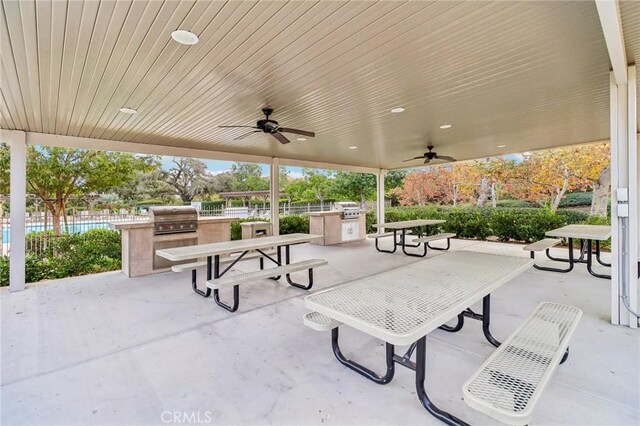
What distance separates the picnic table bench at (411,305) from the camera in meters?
1.54

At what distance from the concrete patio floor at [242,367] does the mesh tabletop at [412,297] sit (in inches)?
25.2

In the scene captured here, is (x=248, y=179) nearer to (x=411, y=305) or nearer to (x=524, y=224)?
(x=524, y=224)

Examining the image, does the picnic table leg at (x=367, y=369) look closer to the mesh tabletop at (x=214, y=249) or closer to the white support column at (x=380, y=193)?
the mesh tabletop at (x=214, y=249)

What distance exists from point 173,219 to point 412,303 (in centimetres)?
512

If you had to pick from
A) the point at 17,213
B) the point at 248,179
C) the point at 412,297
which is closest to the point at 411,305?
the point at 412,297

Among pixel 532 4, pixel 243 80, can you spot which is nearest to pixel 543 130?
pixel 532 4

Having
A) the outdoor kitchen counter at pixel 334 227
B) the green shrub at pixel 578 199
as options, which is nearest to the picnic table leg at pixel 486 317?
the outdoor kitchen counter at pixel 334 227

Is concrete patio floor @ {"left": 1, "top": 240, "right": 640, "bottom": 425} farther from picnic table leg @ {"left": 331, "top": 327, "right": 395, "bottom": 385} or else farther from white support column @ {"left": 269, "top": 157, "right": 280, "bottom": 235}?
white support column @ {"left": 269, "top": 157, "right": 280, "bottom": 235}

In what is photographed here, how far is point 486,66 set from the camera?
2.81 m

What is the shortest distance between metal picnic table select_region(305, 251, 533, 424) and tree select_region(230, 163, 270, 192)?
64.5ft

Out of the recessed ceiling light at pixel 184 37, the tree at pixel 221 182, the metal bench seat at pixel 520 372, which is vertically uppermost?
the tree at pixel 221 182

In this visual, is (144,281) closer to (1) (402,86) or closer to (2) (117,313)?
(2) (117,313)

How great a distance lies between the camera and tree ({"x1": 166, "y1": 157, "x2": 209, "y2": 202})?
18.7m

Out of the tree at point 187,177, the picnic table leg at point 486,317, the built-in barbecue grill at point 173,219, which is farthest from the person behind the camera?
the tree at point 187,177
